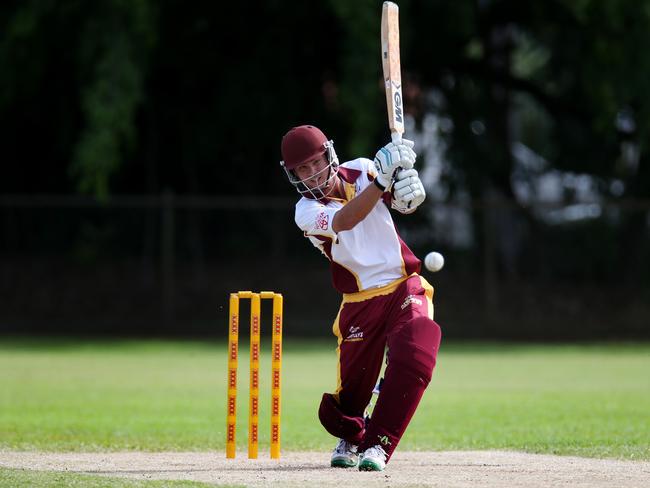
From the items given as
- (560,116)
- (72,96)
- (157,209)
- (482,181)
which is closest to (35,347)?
(157,209)

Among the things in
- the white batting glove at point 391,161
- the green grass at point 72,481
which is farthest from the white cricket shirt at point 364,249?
the green grass at point 72,481

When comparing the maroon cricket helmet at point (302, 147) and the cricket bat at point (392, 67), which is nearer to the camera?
the maroon cricket helmet at point (302, 147)

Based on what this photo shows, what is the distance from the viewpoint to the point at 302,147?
6.25m

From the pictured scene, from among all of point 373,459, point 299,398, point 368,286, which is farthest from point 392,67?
point 299,398

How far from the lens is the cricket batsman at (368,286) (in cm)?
607

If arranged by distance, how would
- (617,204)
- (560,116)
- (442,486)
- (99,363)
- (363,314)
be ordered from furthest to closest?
(560,116) → (617,204) → (99,363) → (363,314) → (442,486)

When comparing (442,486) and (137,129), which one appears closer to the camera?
(442,486)

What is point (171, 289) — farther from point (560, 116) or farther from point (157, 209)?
point (560, 116)

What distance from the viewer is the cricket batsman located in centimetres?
607

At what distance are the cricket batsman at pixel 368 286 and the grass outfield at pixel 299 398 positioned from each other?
144cm

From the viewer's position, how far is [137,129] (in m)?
21.0

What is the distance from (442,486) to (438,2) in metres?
15.5

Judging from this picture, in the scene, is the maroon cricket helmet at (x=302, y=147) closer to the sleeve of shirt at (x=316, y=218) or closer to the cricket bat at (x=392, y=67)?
the sleeve of shirt at (x=316, y=218)

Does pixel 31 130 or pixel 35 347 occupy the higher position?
pixel 31 130
